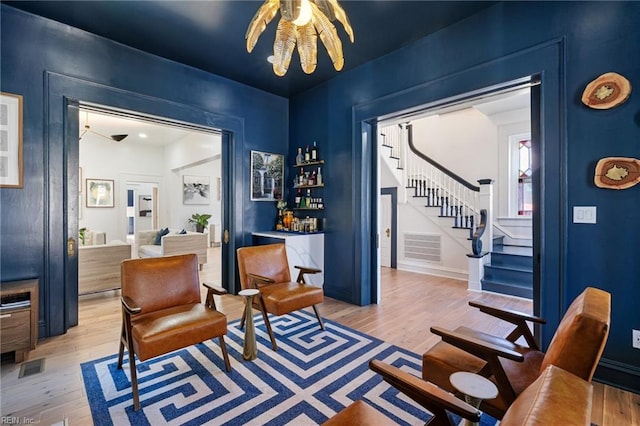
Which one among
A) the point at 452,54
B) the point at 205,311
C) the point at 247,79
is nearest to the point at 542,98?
the point at 452,54

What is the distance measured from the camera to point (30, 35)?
9.16 ft

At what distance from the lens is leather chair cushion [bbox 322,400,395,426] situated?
112cm

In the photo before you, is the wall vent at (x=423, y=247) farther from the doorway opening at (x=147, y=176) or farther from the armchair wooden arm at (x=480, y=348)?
the armchair wooden arm at (x=480, y=348)

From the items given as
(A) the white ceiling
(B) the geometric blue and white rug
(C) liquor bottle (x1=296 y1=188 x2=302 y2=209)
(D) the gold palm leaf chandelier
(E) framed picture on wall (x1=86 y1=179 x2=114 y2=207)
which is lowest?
(B) the geometric blue and white rug

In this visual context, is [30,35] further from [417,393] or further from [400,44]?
[417,393]

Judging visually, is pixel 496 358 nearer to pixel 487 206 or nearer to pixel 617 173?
pixel 617 173

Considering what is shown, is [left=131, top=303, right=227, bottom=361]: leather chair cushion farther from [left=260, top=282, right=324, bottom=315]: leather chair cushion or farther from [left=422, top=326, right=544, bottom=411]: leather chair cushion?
[left=422, top=326, right=544, bottom=411]: leather chair cushion

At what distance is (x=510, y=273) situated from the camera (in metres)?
4.50

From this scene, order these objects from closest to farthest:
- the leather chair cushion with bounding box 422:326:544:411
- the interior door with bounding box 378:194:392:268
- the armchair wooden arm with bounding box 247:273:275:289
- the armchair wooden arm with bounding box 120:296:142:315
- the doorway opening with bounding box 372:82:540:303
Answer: the leather chair cushion with bounding box 422:326:544:411
the armchair wooden arm with bounding box 120:296:142:315
the armchair wooden arm with bounding box 247:273:275:289
the doorway opening with bounding box 372:82:540:303
the interior door with bounding box 378:194:392:268

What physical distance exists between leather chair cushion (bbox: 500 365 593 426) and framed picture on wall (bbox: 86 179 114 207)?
9.65m

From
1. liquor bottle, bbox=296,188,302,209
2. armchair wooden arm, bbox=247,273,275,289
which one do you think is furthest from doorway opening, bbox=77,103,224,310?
armchair wooden arm, bbox=247,273,275,289

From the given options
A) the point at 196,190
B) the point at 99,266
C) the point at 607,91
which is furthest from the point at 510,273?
the point at 196,190

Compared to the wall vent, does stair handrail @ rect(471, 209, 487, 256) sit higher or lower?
higher

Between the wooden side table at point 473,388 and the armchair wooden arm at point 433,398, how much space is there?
0.17ft
